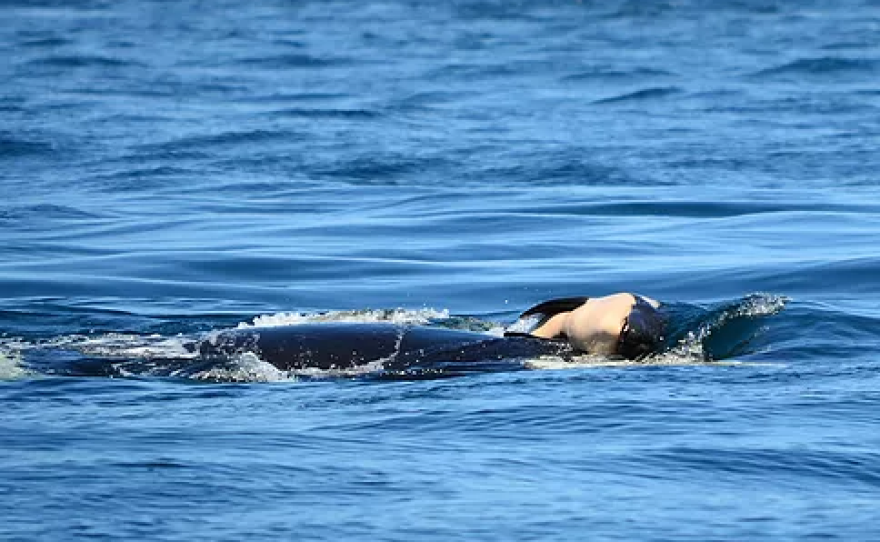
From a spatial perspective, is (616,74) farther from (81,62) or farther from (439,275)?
(439,275)

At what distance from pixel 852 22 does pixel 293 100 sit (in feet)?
54.9

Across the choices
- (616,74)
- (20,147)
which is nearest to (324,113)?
(20,147)

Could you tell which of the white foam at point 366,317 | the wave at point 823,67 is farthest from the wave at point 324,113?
the white foam at point 366,317

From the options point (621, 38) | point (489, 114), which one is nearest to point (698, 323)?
point (489, 114)

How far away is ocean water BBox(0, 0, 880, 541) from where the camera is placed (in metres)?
7.82

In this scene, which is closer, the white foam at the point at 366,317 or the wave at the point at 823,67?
the white foam at the point at 366,317

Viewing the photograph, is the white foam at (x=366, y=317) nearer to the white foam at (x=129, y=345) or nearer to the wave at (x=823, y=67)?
the white foam at (x=129, y=345)

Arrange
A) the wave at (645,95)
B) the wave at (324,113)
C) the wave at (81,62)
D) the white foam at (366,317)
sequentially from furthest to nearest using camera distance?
the wave at (81,62) → the wave at (645,95) → the wave at (324,113) → the white foam at (366,317)

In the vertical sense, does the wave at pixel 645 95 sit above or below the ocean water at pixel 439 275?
above

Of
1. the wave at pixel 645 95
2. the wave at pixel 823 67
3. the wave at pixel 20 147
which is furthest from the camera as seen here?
the wave at pixel 823 67

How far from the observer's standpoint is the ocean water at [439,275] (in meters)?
7.82

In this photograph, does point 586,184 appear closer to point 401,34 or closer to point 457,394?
point 457,394

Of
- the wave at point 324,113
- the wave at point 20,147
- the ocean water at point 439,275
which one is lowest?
the ocean water at point 439,275

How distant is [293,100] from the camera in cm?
3153
